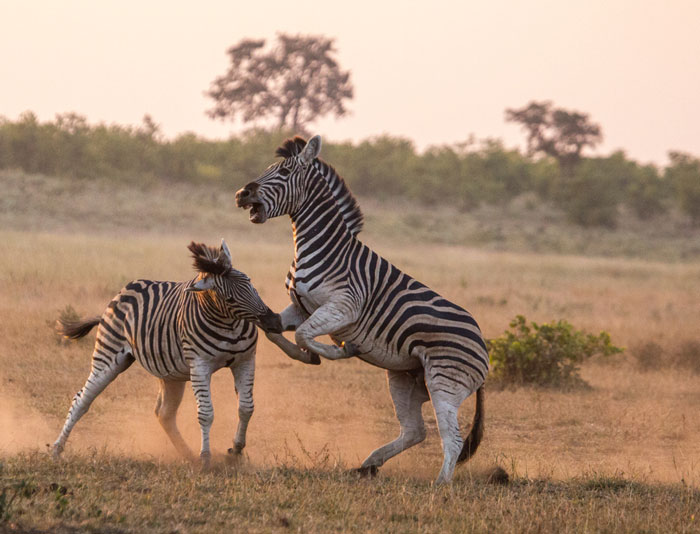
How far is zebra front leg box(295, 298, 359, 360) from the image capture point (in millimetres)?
6754

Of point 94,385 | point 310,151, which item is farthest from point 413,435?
point 94,385

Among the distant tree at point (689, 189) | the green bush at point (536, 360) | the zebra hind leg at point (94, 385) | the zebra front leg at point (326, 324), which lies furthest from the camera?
the distant tree at point (689, 189)

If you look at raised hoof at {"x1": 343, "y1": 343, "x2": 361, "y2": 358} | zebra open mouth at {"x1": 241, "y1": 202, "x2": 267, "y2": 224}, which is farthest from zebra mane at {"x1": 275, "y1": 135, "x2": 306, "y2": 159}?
raised hoof at {"x1": 343, "y1": 343, "x2": 361, "y2": 358}

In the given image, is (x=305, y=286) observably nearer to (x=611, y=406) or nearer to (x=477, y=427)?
(x=477, y=427)

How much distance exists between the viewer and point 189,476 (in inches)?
259

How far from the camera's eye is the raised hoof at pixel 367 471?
23.6 ft

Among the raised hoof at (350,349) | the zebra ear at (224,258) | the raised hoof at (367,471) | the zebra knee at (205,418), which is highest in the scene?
the zebra ear at (224,258)

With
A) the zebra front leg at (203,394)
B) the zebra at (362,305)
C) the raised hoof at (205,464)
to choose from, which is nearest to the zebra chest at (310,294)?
the zebra at (362,305)

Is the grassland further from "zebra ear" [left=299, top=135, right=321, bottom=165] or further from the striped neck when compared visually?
"zebra ear" [left=299, top=135, right=321, bottom=165]

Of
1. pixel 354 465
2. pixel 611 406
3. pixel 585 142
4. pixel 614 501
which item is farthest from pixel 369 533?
pixel 585 142

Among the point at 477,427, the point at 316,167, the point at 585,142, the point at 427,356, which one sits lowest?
the point at 477,427

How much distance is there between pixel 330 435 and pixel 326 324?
274 centimetres

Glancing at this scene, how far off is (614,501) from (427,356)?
1.74 m

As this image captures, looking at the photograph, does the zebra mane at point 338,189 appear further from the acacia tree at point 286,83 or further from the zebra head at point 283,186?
the acacia tree at point 286,83
